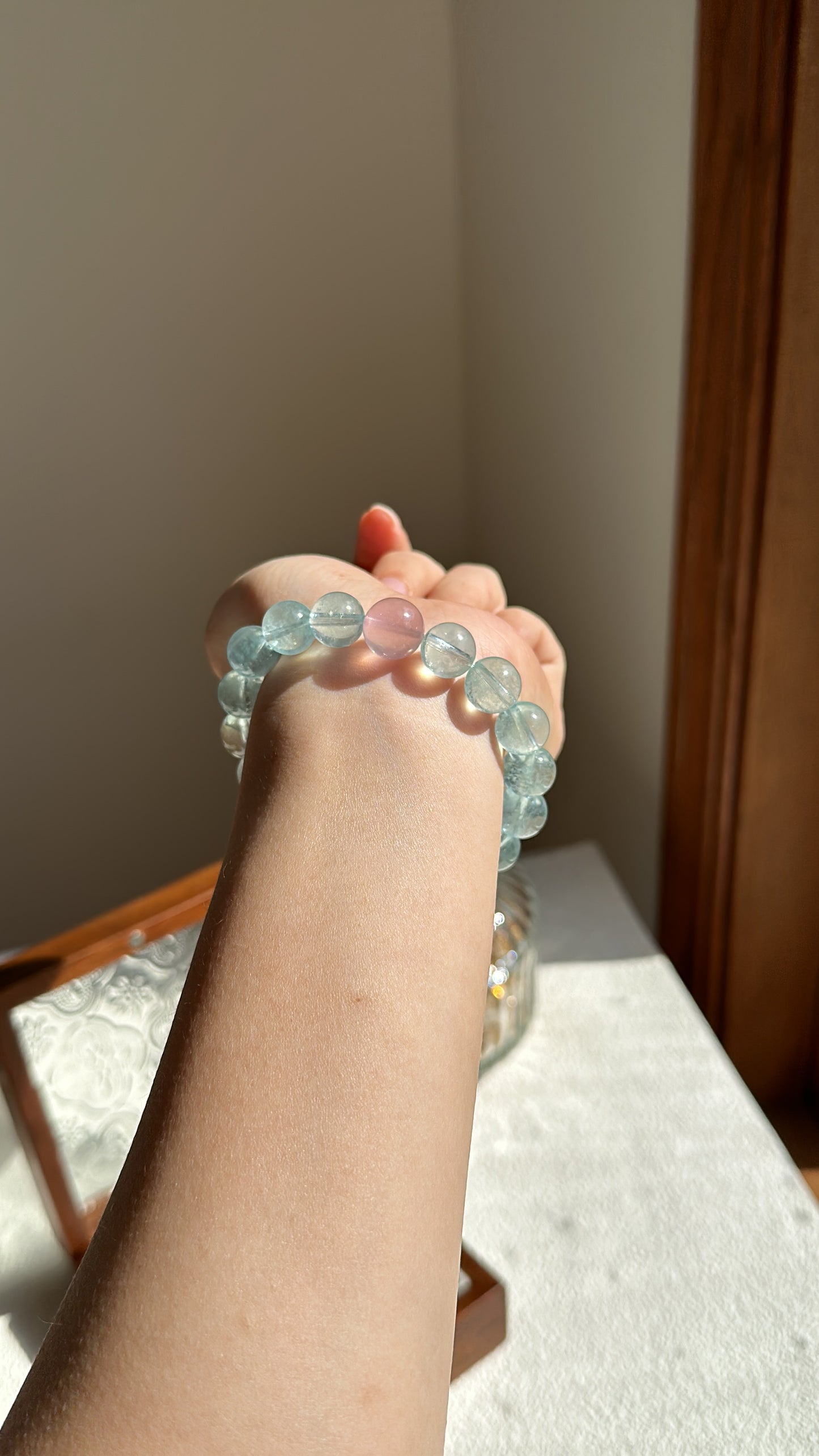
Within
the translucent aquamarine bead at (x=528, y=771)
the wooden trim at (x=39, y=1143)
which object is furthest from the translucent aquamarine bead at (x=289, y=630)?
the wooden trim at (x=39, y=1143)

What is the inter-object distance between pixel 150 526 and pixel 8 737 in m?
0.28

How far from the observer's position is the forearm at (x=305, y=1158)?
0.81 ft

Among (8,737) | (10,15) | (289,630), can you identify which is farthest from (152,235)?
(289,630)

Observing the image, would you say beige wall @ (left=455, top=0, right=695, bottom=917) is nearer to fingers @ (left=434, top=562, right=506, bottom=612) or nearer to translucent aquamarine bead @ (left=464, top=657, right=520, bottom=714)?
fingers @ (left=434, top=562, right=506, bottom=612)

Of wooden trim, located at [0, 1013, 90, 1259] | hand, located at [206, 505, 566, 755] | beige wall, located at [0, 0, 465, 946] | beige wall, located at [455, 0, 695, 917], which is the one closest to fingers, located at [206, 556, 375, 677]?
hand, located at [206, 505, 566, 755]

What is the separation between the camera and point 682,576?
0.73 meters

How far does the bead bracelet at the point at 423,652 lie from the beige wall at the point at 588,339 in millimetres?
381

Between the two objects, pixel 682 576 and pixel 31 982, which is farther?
pixel 682 576

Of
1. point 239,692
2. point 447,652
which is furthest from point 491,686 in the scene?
point 239,692

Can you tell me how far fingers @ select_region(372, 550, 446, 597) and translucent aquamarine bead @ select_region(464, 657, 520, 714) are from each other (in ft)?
0.48

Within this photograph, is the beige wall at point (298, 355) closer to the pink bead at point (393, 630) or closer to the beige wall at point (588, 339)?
the beige wall at point (588, 339)

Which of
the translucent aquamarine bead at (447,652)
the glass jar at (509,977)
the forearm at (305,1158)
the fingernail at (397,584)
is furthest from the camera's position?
the glass jar at (509,977)

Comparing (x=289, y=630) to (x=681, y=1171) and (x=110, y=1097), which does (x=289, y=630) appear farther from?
(x=681, y=1171)

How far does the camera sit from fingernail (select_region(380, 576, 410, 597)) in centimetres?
55
